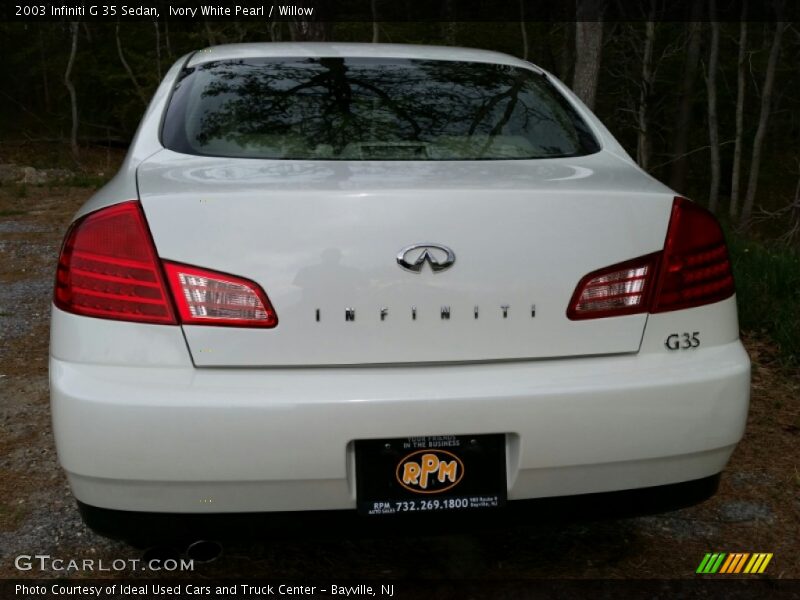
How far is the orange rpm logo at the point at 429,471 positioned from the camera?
1802 millimetres

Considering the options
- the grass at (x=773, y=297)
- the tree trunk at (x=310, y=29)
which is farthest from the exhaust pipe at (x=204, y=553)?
the tree trunk at (x=310, y=29)

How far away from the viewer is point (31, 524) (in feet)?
8.86

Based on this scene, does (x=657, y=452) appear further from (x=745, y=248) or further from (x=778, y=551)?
(x=745, y=248)

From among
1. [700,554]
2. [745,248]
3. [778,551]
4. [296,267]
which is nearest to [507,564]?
[700,554]

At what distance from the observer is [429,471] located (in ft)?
5.98

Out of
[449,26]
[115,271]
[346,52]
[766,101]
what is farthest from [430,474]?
[449,26]

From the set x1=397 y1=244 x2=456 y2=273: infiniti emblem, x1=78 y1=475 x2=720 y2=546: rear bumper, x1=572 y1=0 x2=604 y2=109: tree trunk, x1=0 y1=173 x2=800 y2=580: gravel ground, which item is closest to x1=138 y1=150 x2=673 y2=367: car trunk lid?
x1=397 y1=244 x2=456 y2=273: infiniti emblem

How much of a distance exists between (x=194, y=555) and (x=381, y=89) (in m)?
1.56

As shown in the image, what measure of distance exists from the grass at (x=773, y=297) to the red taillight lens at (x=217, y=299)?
11.6 ft

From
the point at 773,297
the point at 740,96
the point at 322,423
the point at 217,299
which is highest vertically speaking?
the point at 217,299

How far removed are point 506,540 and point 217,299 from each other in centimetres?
133

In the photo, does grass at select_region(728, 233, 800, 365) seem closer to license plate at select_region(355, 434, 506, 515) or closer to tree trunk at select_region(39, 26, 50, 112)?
license plate at select_region(355, 434, 506, 515)

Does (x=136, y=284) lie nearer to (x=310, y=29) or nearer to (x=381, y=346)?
(x=381, y=346)

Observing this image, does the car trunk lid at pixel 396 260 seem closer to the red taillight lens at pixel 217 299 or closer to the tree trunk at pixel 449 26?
the red taillight lens at pixel 217 299
